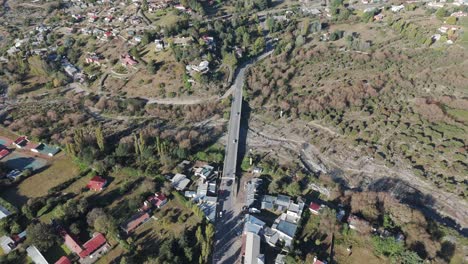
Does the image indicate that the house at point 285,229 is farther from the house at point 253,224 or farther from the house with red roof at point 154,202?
the house with red roof at point 154,202

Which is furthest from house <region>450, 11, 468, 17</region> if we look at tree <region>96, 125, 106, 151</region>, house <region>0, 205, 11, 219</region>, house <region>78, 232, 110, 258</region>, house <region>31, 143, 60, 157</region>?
house <region>0, 205, 11, 219</region>

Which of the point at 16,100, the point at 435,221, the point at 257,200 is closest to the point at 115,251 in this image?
the point at 257,200

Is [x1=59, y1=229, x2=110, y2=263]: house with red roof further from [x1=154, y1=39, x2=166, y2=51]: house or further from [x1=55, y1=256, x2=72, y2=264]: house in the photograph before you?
[x1=154, y1=39, x2=166, y2=51]: house

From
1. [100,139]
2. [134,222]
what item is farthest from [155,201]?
[100,139]

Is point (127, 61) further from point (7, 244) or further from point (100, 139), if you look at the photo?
point (7, 244)

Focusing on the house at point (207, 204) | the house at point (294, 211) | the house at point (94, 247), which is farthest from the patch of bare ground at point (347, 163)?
the house at point (94, 247)

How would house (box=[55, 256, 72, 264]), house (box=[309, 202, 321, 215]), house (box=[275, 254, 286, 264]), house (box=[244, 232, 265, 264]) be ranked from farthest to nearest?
house (box=[309, 202, 321, 215]) < house (box=[244, 232, 265, 264]) < house (box=[275, 254, 286, 264]) < house (box=[55, 256, 72, 264])

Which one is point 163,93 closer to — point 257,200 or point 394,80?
point 257,200
